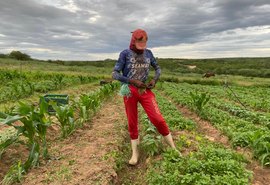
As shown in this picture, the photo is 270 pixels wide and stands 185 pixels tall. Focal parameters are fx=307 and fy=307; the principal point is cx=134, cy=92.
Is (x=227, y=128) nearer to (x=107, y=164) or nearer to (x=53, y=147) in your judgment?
(x=107, y=164)

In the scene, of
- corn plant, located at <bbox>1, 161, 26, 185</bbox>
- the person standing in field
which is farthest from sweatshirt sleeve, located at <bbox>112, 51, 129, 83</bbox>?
corn plant, located at <bbox>1, 161, 26, 185</bbox>

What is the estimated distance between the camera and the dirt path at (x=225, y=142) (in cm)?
450

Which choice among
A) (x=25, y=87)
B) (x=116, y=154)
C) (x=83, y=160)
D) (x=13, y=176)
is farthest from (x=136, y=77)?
(x=25, y=87)

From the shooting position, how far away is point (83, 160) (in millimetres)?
4980

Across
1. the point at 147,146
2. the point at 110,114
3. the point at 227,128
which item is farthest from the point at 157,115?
the point at 110,114

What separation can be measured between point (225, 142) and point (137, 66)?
278 centimetres

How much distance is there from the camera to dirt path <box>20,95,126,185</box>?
4270 mm

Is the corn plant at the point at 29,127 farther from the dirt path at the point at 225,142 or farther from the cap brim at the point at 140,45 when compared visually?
the dirt path at the point at 225,142

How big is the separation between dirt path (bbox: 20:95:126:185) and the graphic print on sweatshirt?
1420 mm

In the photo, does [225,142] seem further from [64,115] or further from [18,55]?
[18,55]

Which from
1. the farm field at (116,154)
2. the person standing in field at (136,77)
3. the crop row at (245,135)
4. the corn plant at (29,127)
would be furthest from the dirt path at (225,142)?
the corn plant at (29,127)

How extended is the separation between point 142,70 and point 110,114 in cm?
480

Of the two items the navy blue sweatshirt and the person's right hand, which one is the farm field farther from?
the navy blue sweatshirt

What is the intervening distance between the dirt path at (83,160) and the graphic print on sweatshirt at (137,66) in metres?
1.42
